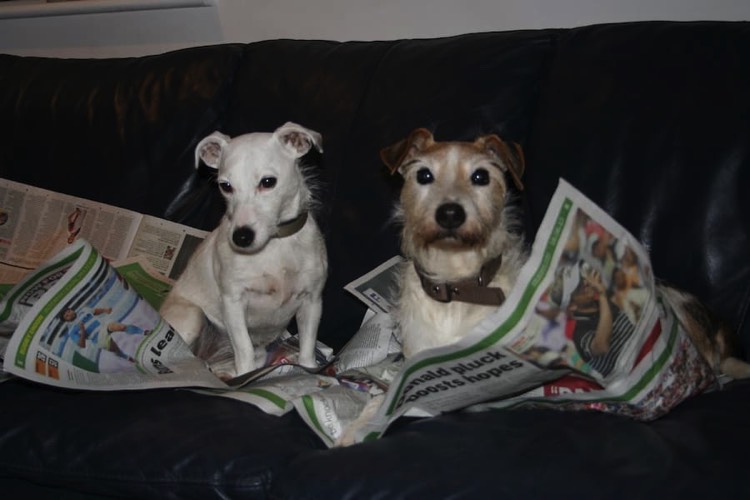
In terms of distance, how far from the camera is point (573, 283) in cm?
159

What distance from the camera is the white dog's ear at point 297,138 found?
248 centimetres

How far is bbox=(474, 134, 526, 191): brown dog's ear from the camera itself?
2098mm

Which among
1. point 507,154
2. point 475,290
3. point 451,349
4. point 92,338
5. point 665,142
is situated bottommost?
point 92,338

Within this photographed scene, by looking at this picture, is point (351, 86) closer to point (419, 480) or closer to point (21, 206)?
point (21, 206)

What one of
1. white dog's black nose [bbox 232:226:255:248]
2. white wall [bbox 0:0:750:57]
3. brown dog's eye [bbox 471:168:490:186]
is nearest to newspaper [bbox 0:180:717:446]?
white dog's black nose [bbox 232:226:255:248]

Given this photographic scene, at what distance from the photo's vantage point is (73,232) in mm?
3074

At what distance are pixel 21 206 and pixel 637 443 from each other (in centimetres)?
243

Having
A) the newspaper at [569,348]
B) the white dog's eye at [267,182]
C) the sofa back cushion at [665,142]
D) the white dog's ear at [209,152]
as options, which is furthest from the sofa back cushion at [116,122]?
A: the newspaper at [569,348]

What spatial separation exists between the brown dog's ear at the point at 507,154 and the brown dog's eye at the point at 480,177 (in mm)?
55

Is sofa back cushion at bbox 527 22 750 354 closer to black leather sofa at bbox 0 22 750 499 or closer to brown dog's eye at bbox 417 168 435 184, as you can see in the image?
black leather sofa at bbox 0 22 750 499

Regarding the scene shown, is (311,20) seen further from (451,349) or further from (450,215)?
(451,349)

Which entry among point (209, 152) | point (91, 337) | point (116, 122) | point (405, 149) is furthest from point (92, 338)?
point (116, 122)

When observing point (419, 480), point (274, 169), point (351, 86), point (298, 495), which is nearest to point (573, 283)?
point (419, 480)

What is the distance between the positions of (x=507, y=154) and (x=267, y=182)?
69 cm
